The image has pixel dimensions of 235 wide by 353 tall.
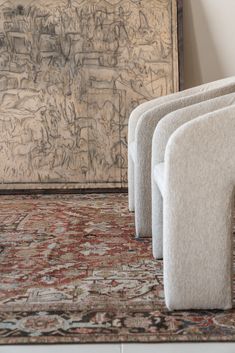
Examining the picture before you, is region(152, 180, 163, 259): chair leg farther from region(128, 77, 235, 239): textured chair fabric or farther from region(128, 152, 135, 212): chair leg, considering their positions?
region(128, 152, 135, 212): chair leg

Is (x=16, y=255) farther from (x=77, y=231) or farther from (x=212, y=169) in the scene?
(x=212, y=169)

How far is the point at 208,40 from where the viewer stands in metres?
4.71

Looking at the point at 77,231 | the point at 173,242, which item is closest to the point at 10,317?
the point at 173,242

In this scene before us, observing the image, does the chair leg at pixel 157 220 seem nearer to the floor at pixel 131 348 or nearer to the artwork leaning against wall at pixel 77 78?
the floor at pixel 131 348

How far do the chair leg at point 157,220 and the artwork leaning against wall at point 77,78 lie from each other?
1922 mm

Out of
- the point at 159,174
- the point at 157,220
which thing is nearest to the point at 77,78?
the point at 157,220

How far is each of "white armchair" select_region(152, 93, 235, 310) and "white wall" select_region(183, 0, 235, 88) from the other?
2.81m

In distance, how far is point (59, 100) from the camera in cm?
456

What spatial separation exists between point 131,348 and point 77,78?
10.1ft

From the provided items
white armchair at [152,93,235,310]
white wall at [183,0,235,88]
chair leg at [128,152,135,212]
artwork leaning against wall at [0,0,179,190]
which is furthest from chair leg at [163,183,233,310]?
white wall at [183,0,235,88]

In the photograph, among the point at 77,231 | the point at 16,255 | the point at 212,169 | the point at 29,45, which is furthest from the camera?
the point at 29,45

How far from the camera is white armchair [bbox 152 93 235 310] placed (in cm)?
193

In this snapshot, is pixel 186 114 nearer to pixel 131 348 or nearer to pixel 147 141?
pixel 147 141

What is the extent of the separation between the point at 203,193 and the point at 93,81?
2758 mm
